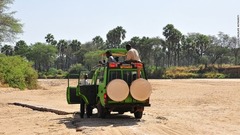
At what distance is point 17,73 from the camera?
3831 cm

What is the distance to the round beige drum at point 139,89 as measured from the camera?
12984 millimetres

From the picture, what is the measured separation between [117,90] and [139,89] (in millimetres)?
756

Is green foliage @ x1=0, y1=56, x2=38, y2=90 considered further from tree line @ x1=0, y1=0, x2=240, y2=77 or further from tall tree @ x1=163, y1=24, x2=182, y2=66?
tall tree @ x1=163, y1=24, x2=182, y2=66

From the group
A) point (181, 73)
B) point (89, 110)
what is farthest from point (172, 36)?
point (89, 110)

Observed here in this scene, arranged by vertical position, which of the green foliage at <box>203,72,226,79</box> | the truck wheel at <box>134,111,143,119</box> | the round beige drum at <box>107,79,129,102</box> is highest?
the green foliage at <box>203,72,226,79</box>

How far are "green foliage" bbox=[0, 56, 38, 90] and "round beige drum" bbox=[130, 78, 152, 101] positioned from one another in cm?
2649

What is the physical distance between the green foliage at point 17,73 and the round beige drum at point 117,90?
26279 mm

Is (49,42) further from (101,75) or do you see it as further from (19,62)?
(101,75)

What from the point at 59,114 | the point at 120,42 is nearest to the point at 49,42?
the point at 120,42

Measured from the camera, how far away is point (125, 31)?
113m

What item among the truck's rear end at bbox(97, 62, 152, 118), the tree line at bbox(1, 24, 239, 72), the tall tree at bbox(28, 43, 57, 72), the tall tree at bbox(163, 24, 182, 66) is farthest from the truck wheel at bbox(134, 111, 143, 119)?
the tall tree at bbox(28, 43, 57, 72)

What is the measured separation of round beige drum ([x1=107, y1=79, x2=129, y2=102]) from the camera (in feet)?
42.1

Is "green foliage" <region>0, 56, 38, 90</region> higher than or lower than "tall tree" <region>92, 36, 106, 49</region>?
lower

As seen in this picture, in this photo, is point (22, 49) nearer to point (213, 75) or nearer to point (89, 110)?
point (213, 75)
